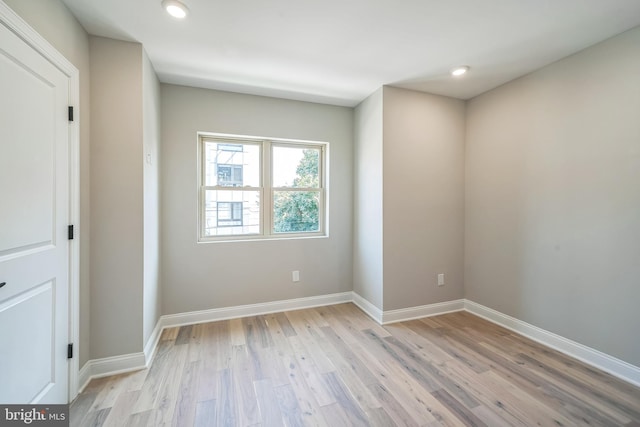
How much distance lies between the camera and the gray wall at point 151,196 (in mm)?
2105

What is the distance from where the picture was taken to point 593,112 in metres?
2.08

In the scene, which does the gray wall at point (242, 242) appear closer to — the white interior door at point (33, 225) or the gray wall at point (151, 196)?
the gray wall at point (151, 196)

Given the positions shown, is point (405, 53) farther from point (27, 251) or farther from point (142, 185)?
point (27, 251)

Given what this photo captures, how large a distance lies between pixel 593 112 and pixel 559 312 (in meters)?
1.71

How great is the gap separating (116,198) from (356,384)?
2277 mm

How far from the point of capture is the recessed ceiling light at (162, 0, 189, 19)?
63.9 inches

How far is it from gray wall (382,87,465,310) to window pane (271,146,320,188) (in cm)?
100

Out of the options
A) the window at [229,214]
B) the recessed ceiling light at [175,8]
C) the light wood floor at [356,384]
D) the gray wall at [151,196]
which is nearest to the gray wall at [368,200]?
the light wood floor at [356,384]

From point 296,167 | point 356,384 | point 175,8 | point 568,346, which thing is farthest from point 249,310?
point 568,346

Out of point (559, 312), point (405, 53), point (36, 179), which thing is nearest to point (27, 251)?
point (36, 179)

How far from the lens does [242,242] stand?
301cm

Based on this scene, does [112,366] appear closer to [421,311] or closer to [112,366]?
[112,366]

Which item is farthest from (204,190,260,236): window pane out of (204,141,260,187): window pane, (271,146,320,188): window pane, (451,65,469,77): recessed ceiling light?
(451,65,469,77): recessed ceiling light
